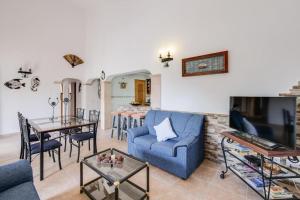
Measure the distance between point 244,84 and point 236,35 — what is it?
87 centimetres

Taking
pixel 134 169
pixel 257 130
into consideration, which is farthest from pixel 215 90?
pixel 134 169

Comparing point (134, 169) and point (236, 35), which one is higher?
point (236, 35)

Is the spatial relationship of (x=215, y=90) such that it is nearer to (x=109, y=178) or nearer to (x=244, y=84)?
(x=244, y=84)

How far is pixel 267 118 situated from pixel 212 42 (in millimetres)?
1727

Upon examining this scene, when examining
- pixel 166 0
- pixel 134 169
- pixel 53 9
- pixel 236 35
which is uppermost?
pixel 53 9

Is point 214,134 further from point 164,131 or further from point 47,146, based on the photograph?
point 47,146

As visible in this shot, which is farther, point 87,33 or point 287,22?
point 87,33

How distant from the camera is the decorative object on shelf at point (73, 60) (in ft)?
19.6

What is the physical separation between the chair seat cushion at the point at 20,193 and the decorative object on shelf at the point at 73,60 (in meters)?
5.38

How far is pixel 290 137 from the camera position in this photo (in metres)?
1.74

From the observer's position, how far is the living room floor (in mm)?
2057

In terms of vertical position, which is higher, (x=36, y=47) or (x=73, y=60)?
(x=36, y=47)

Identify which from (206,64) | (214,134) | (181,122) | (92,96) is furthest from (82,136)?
(92,96)

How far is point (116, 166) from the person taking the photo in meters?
2.02
